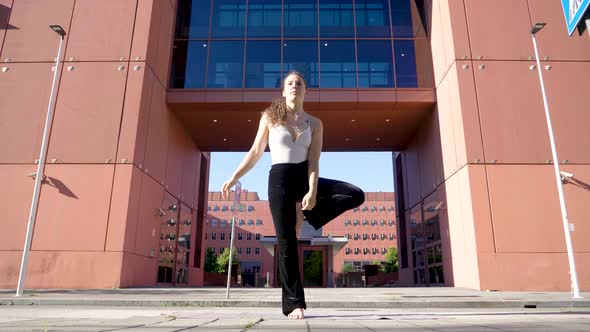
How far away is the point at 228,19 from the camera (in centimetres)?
1922

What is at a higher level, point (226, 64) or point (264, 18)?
point (264, 18)

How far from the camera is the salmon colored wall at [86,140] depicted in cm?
1344

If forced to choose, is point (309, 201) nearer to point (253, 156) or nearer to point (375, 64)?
point (253, 156)

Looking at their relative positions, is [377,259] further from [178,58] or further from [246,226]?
[178,58]

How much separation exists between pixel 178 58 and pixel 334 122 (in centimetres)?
794

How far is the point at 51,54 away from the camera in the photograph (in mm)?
15477

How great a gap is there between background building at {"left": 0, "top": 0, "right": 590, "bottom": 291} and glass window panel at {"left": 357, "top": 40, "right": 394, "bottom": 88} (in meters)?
0.07

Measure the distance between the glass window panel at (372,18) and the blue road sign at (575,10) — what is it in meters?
A: 14.2

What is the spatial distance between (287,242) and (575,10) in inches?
172

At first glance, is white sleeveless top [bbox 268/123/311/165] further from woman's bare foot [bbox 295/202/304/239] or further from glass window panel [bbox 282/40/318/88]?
glass window panel [bbox 282/40/318/88]

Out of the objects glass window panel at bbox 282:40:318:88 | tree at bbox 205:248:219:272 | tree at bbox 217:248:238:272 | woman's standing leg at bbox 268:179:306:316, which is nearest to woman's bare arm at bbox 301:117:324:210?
woman's standing leg at bbox 268:179:306:316

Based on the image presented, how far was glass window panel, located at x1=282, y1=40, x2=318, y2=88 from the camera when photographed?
711 inches

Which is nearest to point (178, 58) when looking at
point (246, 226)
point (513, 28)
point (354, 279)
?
point (513, 28)

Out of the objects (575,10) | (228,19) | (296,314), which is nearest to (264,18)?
(228,19)
